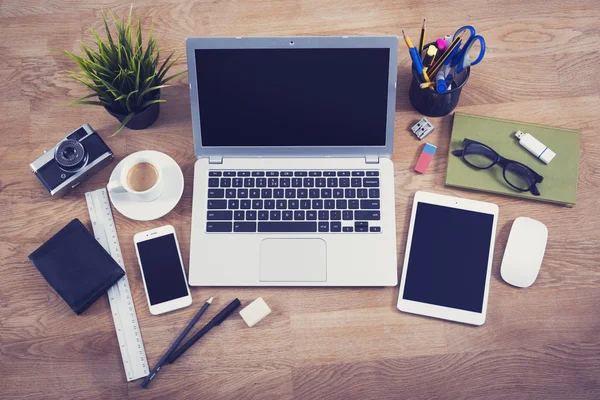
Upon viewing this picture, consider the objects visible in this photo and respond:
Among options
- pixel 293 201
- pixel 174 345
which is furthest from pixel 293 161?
pixel 174 345

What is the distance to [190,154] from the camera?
45.4 inches

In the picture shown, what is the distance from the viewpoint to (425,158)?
1127 mm

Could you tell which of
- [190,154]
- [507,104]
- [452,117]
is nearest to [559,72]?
[507,104]

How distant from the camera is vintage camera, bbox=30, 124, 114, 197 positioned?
1085 mm

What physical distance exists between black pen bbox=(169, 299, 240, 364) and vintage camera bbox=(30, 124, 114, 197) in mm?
424

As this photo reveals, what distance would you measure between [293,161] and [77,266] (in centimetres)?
51

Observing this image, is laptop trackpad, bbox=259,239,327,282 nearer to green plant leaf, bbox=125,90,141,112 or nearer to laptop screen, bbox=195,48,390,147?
laptop screen, bbox=195,48,390,147

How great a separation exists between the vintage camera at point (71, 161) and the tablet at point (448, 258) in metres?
0.70

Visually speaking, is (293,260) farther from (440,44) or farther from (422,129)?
(440,44)

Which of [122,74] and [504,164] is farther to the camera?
[504,164]

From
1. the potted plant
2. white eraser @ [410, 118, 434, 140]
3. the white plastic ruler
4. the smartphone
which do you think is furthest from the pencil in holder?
the white plastic ruler

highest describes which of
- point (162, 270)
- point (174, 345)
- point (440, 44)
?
point (440, 44)

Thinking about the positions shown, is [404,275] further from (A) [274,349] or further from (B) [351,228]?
(A) [274,349]

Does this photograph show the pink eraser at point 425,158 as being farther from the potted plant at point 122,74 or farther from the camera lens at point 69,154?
the camera lens at point 69,154
